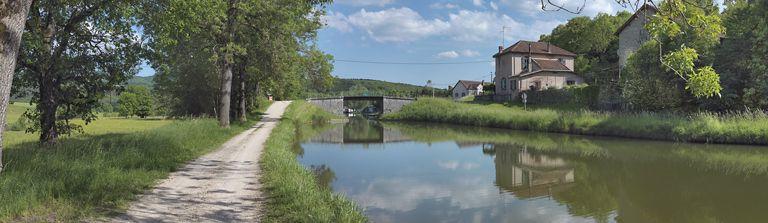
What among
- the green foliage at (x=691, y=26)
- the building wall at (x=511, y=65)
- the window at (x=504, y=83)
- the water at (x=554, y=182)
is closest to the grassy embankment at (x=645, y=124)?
the water at (x=554, y=182)

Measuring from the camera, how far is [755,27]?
26875 millimetres

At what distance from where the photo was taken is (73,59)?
1311cm

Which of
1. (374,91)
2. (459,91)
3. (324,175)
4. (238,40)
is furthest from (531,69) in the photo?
(459,91)

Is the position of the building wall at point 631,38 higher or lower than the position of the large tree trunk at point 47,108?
higher

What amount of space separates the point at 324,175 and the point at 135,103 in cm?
6673

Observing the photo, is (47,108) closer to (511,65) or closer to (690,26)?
(690,26)

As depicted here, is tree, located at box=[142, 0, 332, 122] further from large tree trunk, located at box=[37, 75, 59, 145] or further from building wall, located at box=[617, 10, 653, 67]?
building wall, located at box=[617, 10, 653, 67]

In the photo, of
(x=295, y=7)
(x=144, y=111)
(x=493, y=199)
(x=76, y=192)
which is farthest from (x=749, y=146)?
(x=144, y=111)

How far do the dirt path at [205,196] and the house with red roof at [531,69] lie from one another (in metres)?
47.6

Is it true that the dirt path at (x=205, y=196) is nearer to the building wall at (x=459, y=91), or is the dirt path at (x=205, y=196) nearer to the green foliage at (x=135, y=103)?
the green foliage at (x=135, y=103)

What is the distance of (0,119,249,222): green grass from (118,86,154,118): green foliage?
59.1m

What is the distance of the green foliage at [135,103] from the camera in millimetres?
68938

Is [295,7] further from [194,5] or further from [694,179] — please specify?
[694,179]

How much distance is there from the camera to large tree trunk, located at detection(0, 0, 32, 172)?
17.7ft
